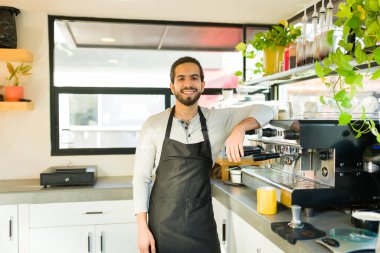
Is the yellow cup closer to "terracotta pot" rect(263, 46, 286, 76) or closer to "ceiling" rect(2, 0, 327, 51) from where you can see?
"terracotta pot" rect(263, 46, 286, 76)

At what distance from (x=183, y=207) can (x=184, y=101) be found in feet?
1.82

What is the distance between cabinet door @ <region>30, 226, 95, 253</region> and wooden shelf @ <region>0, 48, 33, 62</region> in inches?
51.9

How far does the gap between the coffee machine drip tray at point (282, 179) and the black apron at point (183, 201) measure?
0.40 metres

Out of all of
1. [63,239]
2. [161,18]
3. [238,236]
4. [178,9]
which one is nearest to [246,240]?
[238,236]

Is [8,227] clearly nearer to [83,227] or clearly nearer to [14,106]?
[83,227]

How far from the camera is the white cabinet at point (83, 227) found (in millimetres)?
2871

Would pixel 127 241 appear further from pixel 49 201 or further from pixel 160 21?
pixel 160 21

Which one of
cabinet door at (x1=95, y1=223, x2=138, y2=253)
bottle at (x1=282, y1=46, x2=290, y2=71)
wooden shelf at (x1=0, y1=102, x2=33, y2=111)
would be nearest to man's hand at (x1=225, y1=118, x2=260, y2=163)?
bottle at (x1=282, y1=46, x2=290, y2=71)

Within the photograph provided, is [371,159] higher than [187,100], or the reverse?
[187,100]

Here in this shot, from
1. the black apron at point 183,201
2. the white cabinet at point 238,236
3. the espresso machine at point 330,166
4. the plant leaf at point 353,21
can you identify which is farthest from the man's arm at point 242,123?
the plant leaf at point 353,21

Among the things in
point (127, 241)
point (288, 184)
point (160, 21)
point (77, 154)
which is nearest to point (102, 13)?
point (160, 21)

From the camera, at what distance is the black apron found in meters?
2.05

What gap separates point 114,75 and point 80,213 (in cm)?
127

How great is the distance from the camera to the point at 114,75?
3539 millimetres
